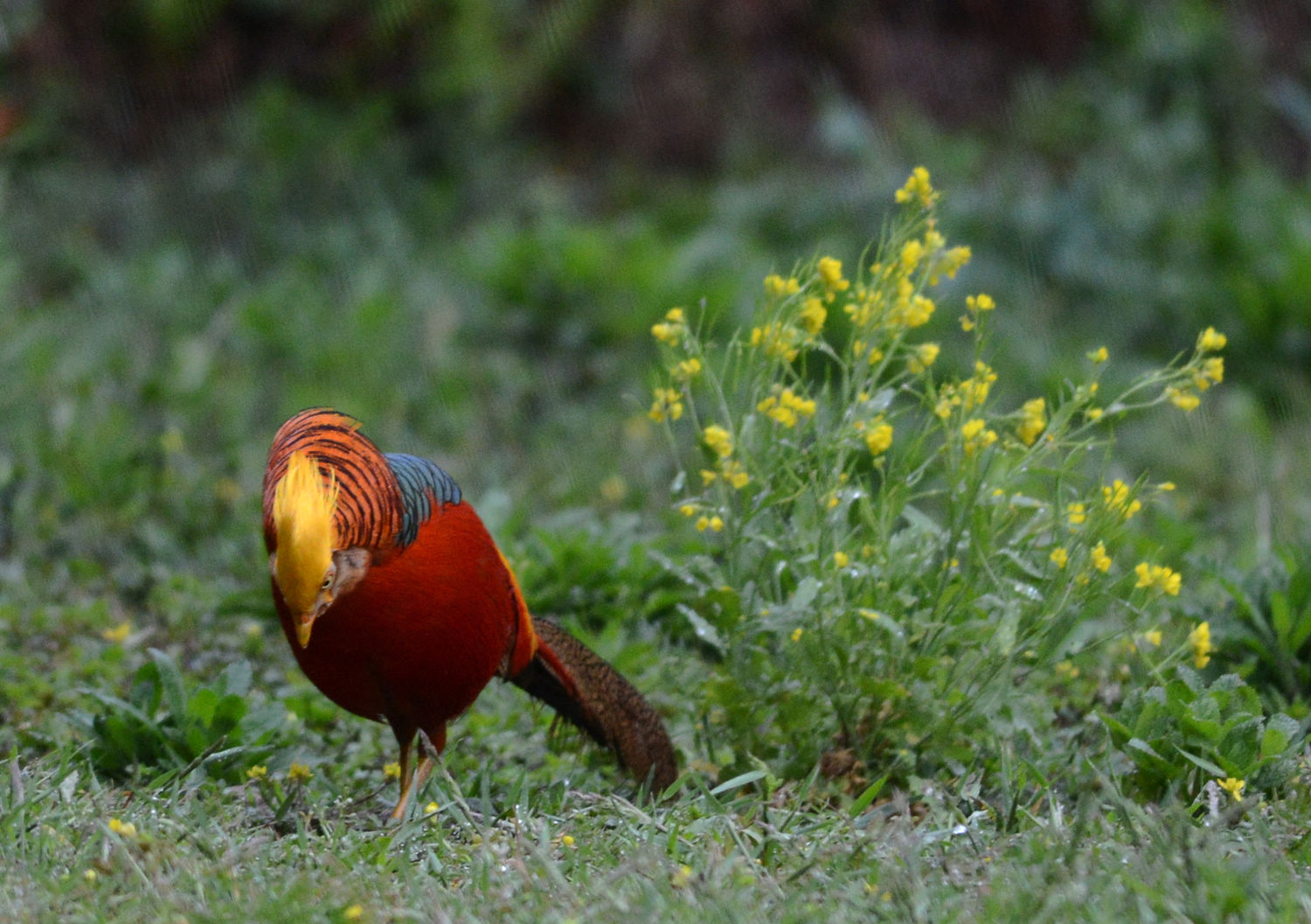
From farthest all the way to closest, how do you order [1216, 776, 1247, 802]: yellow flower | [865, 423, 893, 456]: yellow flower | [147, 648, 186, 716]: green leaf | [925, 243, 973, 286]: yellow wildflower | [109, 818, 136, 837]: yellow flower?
[147, 648, 186, 716]: green leaf, [925, 243, 973, 286]: yellow wildflower, [865, 423, 893, 456]: yellow flower, [1216, 776, 1247, 802]: yellow flower, [109, 818, 136, 837]: yellow flower

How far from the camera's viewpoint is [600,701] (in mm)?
3301

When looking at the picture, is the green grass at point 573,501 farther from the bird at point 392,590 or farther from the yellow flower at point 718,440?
the yellow flower at point 718,440

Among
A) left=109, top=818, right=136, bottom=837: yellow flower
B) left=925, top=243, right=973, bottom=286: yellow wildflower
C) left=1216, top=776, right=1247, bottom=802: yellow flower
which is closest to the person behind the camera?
left=109, top=818, right=136, bottom=837: yellow flower

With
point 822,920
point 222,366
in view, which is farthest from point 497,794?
point 222,366

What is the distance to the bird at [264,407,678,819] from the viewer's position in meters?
2.52

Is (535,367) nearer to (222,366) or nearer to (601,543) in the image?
(222,366)

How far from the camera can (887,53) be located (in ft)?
26.8

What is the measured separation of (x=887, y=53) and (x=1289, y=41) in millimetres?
2112

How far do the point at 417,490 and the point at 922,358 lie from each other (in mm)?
992

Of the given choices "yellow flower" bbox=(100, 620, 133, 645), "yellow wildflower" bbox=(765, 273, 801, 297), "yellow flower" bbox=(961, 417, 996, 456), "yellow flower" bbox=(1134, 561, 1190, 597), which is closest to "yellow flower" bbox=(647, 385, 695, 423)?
"yellow wildflower" bbox=(765, 273, 801, 297)

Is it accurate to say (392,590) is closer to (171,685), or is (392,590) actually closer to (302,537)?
(302,537)

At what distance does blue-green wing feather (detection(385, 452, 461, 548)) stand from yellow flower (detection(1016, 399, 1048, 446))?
1110 mm

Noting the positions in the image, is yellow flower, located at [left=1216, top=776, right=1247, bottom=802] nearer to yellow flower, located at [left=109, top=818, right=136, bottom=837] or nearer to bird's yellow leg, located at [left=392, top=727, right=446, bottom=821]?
bird's yellow leg, located at [left=392, top=727, right=446, bottom=821]

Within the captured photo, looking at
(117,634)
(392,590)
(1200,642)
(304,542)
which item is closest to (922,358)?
(1200,642)
